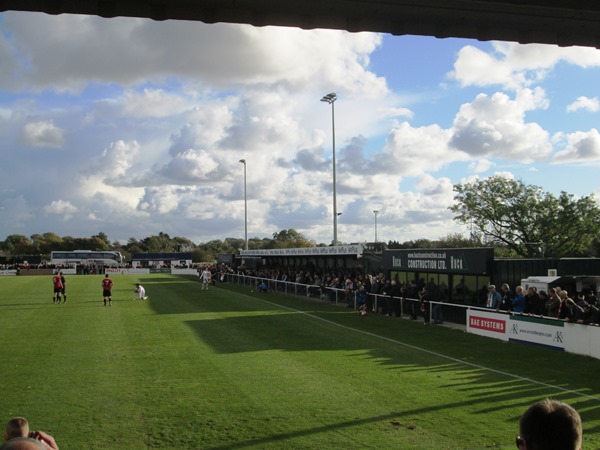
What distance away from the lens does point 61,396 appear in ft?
35.3

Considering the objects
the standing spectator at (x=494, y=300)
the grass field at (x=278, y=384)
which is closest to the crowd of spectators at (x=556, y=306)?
the standing spectator at (x=494, y=300)

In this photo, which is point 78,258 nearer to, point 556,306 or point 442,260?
point 442,260

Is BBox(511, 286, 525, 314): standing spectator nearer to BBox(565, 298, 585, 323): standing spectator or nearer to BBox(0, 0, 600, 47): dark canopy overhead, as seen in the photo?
BBox(565, 298, 585, 323): standing spectator

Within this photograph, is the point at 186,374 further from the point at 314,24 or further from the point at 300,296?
the point at 300,296

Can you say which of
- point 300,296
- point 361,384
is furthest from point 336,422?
point 300,296

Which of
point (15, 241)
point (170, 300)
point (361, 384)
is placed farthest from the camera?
point (15, 241)

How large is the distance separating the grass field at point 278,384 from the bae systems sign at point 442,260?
11.1 feet

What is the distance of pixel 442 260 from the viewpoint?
24406 mm

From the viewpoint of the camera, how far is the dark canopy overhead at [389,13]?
8.74 m

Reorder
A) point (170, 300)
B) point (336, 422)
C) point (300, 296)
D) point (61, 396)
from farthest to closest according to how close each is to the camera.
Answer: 1. point (300, 296)
2. point (170, 300)
3. point (61, 396)
4. point (336, 422)

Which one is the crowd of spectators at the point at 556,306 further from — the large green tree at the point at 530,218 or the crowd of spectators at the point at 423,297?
the large green tree at the point at 530,218

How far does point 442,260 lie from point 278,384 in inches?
566

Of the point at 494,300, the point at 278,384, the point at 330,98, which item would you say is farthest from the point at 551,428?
the point at 330,98

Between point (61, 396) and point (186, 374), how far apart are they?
2728 mm
